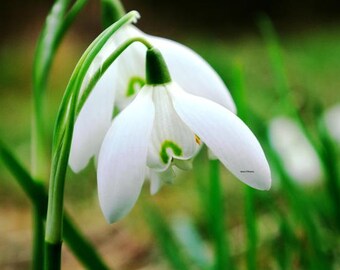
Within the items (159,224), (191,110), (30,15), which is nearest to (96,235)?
(159,224)

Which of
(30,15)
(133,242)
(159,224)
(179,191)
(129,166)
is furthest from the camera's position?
(30,15)

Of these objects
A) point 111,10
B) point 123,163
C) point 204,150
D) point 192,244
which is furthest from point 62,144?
point 204,150

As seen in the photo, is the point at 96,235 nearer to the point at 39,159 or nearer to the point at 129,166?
→ the point at 39,159

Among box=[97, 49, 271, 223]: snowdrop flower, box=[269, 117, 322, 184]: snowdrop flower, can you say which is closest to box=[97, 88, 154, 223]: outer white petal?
box=[97, 49, 271, 223]: snowdrop flower

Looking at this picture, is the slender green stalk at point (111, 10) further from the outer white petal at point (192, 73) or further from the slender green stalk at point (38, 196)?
the slender green stalk at point (38, 196)

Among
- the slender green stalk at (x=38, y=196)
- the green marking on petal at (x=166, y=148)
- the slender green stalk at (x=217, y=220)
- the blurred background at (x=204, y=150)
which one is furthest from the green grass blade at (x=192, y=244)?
the green marking on petal at (x=166, y=148)

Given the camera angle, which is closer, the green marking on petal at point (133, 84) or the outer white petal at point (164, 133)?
the outer white petal at point (164, 133)
